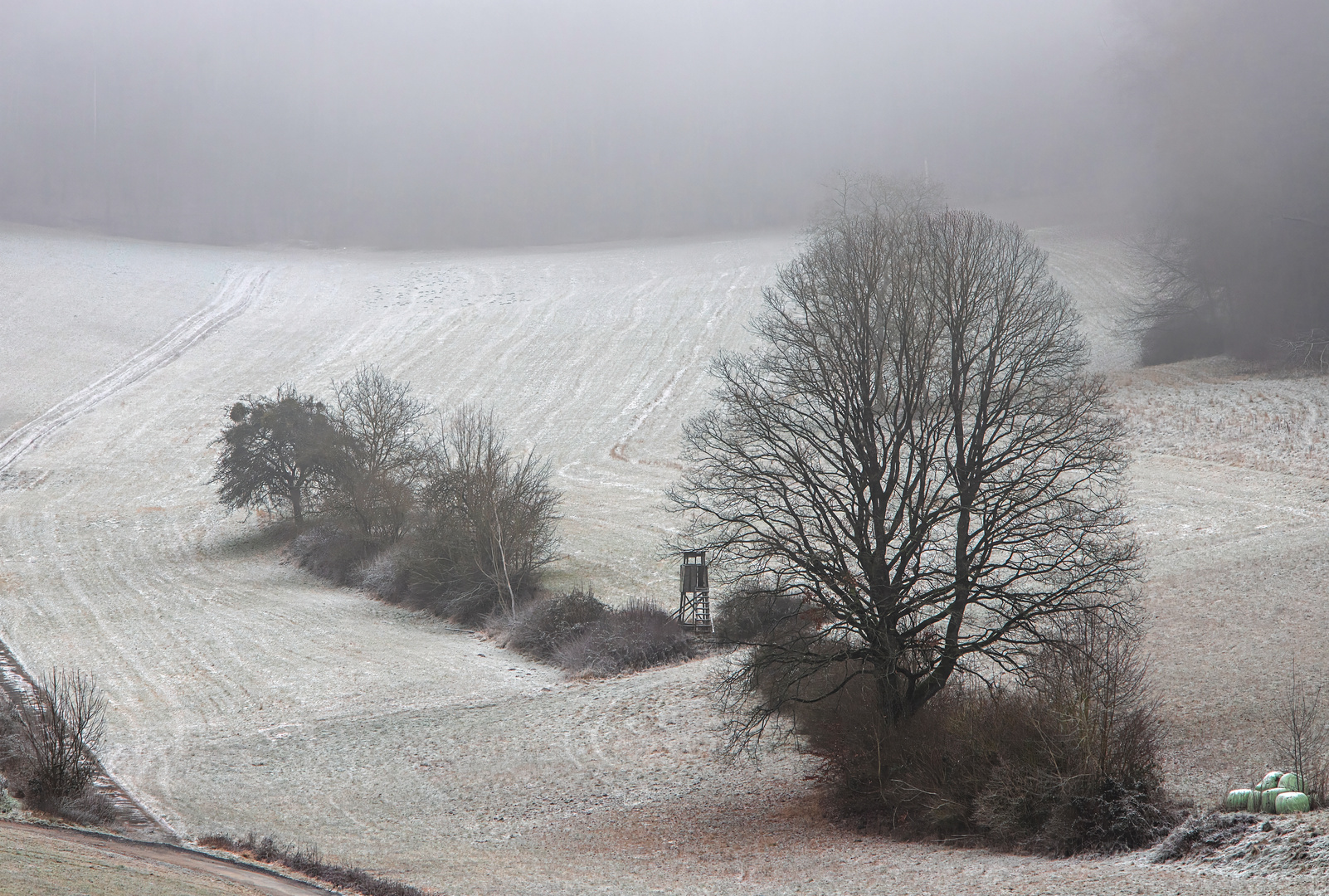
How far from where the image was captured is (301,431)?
40188 mm

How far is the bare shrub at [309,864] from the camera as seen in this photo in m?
11.2

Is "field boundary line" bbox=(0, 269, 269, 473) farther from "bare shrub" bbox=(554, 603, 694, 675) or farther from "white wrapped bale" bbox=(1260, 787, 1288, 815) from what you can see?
"white wrapped bale" bbox=(1260, 787, 1288, 815)

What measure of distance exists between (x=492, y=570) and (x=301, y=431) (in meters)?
15.5

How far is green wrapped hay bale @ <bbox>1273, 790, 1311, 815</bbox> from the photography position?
9734 millimetres

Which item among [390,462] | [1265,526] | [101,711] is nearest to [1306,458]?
[1265,526]

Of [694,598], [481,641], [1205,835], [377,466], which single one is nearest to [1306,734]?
[1205,835]

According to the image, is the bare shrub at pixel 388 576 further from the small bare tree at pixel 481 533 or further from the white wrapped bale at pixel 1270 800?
the white wrapped bale at pixel 1270 800

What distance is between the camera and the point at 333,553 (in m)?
35.4

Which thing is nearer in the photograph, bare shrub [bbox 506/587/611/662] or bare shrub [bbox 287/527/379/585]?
bare shrub [bbox 506/587/611/662]

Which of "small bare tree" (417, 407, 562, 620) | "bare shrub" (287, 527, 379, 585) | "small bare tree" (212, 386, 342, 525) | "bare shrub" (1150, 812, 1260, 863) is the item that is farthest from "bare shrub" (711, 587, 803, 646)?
"small bare tree" (212, 386, 342, 525)

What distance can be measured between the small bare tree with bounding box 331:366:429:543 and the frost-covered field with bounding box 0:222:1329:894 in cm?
319

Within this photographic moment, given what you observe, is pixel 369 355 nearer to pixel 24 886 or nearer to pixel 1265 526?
pixel 1265 526

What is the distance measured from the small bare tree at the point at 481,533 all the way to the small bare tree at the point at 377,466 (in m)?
4.54

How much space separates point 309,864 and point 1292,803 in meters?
11.2
